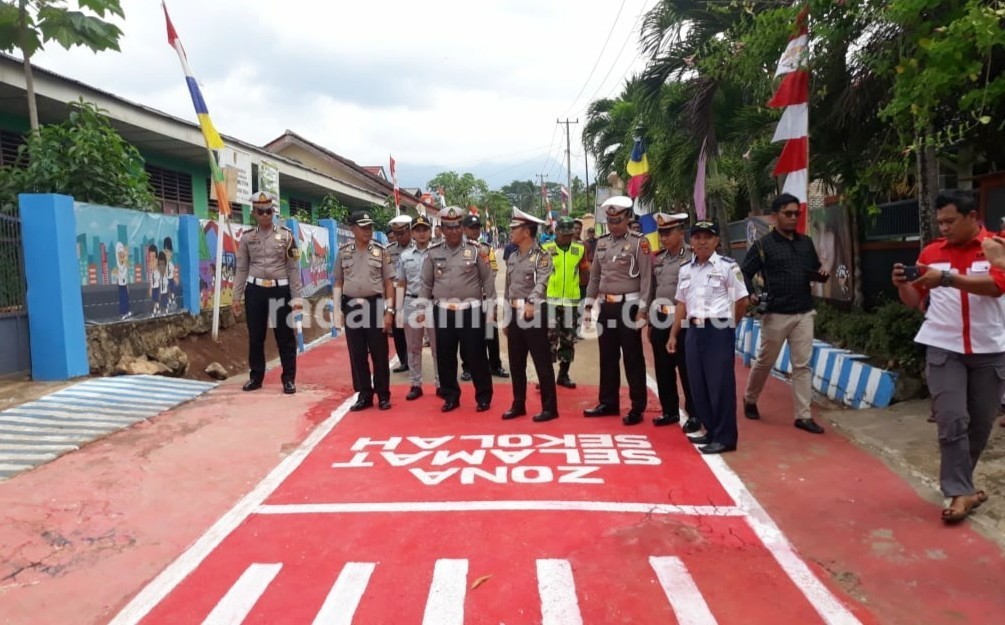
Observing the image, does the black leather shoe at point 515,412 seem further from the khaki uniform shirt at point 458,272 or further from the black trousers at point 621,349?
the khaki uniform shirt at point 458,272

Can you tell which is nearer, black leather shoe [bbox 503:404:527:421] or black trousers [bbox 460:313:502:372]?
black leather shoe [bbox 503:404:527:421]

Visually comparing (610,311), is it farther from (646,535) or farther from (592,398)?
(646,535)

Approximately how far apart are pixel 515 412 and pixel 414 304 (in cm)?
191

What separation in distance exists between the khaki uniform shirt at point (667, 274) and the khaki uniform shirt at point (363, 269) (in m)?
2.50

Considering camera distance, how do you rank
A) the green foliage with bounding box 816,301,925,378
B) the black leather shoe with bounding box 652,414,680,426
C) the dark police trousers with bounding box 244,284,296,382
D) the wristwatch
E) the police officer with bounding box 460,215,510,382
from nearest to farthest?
the wristwatch < the black leather shoe with bounding box 652,414,680,426 < the green foliage with bounding box 816,301,925,378 < the police officer with bounding box 460,215,510,382 < the dark police trousers with bounding box 244,284,296,382

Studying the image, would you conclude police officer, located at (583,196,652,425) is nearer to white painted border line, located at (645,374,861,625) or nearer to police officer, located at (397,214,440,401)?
white painted border line, located at (645,374,861,625)

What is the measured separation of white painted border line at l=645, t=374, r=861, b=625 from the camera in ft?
9.51

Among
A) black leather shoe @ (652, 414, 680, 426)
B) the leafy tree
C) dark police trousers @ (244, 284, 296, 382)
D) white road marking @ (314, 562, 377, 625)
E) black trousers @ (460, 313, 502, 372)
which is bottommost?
white road marking @ (314, 562, 377, 625)

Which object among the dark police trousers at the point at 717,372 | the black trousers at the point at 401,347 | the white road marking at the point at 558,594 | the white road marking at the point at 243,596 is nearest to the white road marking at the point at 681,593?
the white road marking at the point at 558,594

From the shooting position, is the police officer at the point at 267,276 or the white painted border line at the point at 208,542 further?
the police officer at the point at 267,276

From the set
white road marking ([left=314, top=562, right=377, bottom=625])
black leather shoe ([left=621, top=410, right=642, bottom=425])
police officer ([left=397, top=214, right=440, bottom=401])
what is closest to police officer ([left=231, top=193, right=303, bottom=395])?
police officer ([left=397, top=214, right=440, bottom=401])

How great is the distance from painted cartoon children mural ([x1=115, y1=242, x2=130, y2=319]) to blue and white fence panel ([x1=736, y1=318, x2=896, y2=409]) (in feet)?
23.8

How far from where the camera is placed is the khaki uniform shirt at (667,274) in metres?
5.61

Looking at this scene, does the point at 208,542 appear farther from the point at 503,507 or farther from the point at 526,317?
the point at 526,317
